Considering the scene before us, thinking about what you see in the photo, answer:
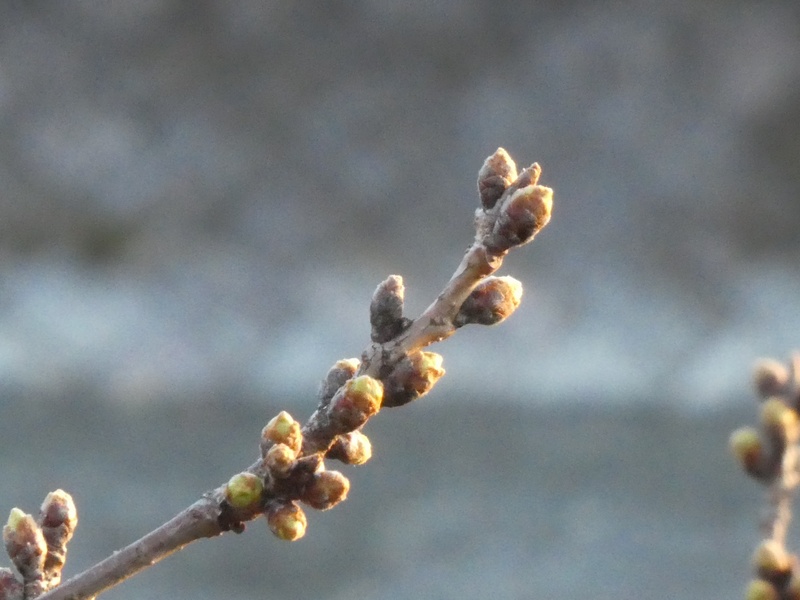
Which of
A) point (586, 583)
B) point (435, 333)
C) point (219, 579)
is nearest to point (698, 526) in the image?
point (586, 583)

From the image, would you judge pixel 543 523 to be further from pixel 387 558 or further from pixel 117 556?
pixel 117 556

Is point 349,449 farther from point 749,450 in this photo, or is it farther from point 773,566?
point 749,450

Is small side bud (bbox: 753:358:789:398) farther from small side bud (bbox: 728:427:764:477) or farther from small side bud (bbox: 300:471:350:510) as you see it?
small side bud (bbox: 300:471:350:510)

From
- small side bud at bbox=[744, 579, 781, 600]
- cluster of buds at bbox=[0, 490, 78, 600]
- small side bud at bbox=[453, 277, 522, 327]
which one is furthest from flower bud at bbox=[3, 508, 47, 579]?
small side bud at bbox=[744, 579, 781, 600]

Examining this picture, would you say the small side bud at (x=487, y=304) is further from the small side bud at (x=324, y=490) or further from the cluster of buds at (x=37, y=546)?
the cluster of buds at (x=37, y=546)

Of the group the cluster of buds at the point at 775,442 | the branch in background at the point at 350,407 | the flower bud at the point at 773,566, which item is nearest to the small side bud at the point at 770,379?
the cluster of buds at the point at 775,442
